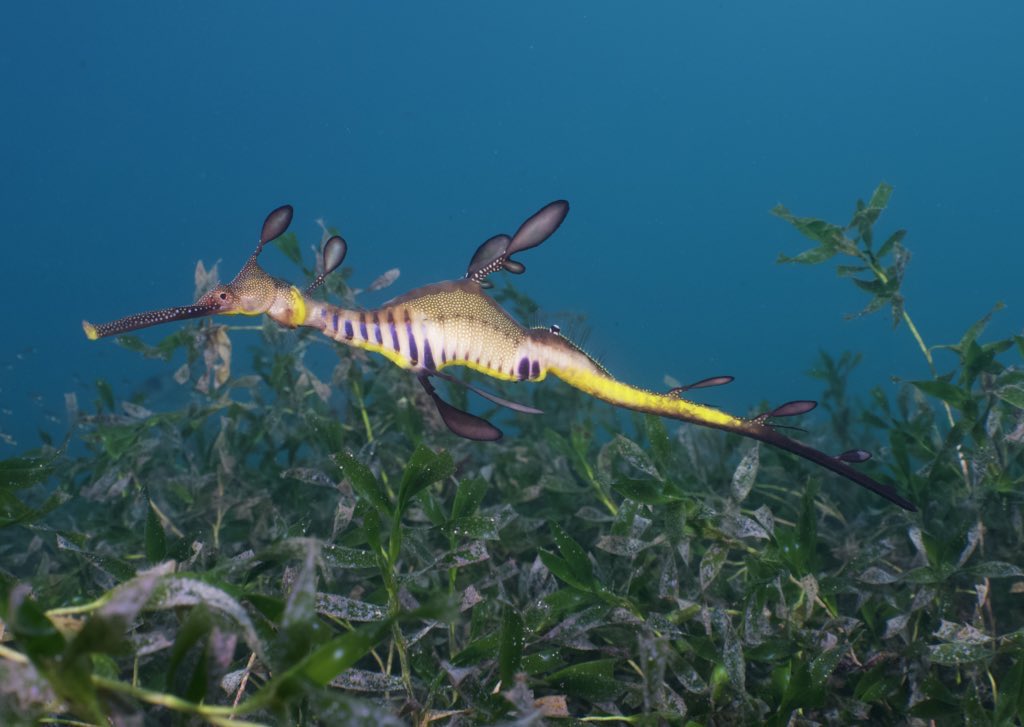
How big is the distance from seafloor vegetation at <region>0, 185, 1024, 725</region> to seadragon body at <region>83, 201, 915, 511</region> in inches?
18.2

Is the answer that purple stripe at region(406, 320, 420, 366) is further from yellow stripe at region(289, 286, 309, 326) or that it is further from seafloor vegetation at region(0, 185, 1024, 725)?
seafloor vegetation at region(0, 185, 1024, 725)

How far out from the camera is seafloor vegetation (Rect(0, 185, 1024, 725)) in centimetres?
111

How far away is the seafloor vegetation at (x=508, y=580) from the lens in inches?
43.5

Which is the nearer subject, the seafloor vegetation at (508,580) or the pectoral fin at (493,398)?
the seafloor vegetation at (508,580)

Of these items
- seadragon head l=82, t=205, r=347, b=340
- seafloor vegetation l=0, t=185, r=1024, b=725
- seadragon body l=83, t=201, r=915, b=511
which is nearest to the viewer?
seafloor vegetation l=0, t=185, r=1024, b=725

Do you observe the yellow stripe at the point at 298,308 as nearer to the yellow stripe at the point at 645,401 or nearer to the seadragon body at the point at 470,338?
the seadragon body at the point at 470,338

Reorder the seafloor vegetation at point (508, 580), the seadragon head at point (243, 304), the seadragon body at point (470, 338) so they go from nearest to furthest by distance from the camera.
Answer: the seafloor vegetation at point (508, 580) < the seadragon head at point (243, 304) < the seadragon body at point (470, 338)

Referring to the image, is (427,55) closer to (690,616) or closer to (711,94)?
(711,94)

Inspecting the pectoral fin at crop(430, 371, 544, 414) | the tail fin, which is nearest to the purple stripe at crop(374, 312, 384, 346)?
the pectoral fin at crop(430, 371, 544, 414)

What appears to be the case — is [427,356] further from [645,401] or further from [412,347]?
[645,401]

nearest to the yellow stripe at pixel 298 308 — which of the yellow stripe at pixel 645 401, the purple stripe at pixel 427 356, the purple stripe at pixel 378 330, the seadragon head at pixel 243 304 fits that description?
the seadragon head at pixel 243 304

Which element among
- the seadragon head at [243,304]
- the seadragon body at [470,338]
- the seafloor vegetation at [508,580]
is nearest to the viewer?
the seafloor vegetation at [508,580]

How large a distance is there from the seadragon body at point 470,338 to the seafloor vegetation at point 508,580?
0.46 meters

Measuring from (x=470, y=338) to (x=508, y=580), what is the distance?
1415 mm
